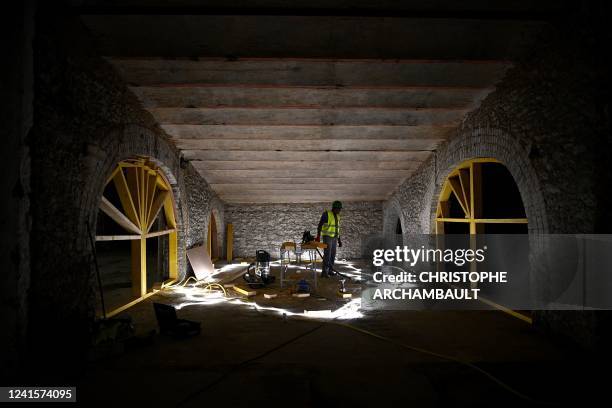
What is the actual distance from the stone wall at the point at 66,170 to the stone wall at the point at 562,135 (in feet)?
16.0

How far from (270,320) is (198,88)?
3.58 m

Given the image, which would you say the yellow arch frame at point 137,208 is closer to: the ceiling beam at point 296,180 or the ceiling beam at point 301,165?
the ceiling beam at point 301,165

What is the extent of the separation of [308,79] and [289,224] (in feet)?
22.1

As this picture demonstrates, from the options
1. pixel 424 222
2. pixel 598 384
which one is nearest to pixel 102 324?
pixel 598 384

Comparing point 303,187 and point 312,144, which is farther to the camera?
point 303,187

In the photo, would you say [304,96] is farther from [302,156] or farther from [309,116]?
[302,156]

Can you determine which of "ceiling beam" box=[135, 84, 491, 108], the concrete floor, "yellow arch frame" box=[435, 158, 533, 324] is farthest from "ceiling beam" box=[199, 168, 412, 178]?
the concrete floor

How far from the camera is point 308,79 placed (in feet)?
15.5

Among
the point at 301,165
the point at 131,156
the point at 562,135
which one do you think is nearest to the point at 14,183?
the point at 131,156

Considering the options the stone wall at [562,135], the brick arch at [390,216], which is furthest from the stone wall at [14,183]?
the brick arch at [390,216]

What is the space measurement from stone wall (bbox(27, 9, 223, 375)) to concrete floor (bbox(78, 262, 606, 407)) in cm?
62

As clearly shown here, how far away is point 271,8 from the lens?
3.52 m

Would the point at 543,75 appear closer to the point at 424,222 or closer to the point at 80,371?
the point at 424,222

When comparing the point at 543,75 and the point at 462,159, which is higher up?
the point at 543,75
